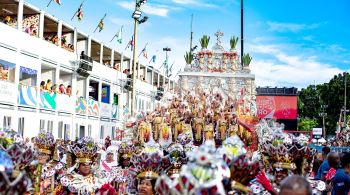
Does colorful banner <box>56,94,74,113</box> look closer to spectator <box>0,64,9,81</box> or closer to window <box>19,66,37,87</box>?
window <box>19,66,37,87</box>

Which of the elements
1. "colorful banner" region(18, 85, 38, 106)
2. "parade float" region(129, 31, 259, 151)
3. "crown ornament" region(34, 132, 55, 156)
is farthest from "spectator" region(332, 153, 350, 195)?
"colorful banner" region(18, 85, 38, 106)

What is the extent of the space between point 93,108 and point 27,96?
10.3 meters

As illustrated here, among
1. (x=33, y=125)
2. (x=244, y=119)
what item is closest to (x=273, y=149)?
(x=244, y=119)

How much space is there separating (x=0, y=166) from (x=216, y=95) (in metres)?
20.7

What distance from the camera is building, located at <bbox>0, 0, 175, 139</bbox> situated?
82.0 feet

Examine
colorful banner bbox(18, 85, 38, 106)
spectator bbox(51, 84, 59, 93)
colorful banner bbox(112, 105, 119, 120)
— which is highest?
spectator bbox(51, 84, 59, 93)

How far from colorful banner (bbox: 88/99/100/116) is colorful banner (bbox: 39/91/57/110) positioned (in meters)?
5.91

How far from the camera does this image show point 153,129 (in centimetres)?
2281

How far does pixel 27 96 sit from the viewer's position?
25938 mm

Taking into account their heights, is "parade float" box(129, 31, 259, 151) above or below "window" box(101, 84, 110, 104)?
below

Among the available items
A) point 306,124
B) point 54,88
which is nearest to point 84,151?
point 54,88

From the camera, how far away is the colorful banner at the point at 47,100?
27.6 metres

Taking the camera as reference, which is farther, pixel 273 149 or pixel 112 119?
pixel 112 119

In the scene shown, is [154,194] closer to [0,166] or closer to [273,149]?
[273,149]
